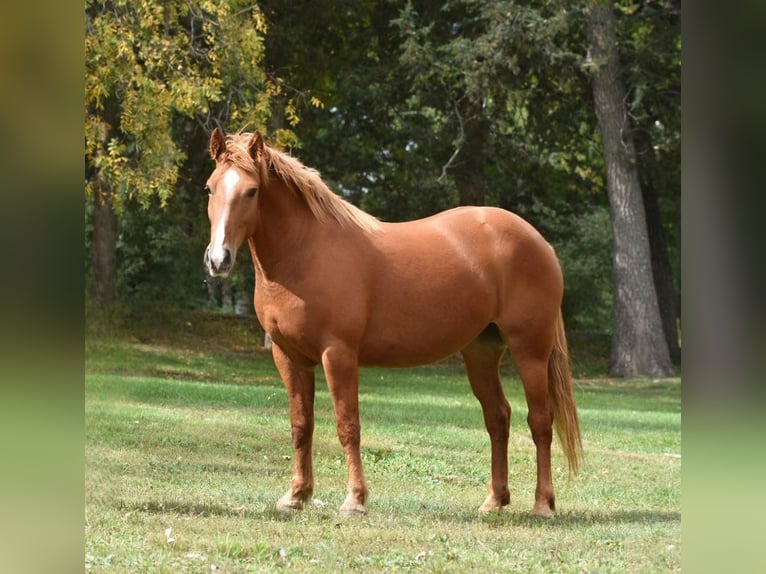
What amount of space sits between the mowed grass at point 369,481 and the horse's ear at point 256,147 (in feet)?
6.81

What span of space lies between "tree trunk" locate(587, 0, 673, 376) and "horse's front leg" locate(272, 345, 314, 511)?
13.7 metres

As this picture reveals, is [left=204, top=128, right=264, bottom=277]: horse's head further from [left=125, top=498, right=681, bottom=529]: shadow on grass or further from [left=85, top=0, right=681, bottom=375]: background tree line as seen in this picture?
[left=85, top=0, right=681, bottom=375]: background tree line

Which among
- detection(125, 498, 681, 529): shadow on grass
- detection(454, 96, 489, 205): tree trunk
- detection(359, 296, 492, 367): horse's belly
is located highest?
detection(454, 96, 489, 205): tree trunk

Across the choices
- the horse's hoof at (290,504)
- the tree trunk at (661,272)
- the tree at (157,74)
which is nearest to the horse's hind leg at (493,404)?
the horse's hoof at (290,504)

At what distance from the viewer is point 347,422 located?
Result: 19.2 ft

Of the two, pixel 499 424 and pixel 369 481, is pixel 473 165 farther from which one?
pixel 499 424

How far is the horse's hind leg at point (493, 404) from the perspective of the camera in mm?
6352

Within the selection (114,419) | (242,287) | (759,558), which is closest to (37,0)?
(759,558)

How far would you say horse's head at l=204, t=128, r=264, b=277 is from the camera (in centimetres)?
531

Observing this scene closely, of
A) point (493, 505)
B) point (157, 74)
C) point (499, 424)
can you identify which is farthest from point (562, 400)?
point (157, 74)

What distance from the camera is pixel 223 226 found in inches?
213

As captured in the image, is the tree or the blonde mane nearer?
the blonde mane

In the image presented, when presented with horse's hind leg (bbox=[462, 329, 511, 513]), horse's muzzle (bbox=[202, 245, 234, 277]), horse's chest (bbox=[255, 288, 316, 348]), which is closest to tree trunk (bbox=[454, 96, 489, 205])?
horse's hind leg (bbox=[462, 329, 511, 513])

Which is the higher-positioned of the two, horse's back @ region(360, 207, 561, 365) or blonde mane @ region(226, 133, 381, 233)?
blonde mane @ region(226, 133, 381, 233)
